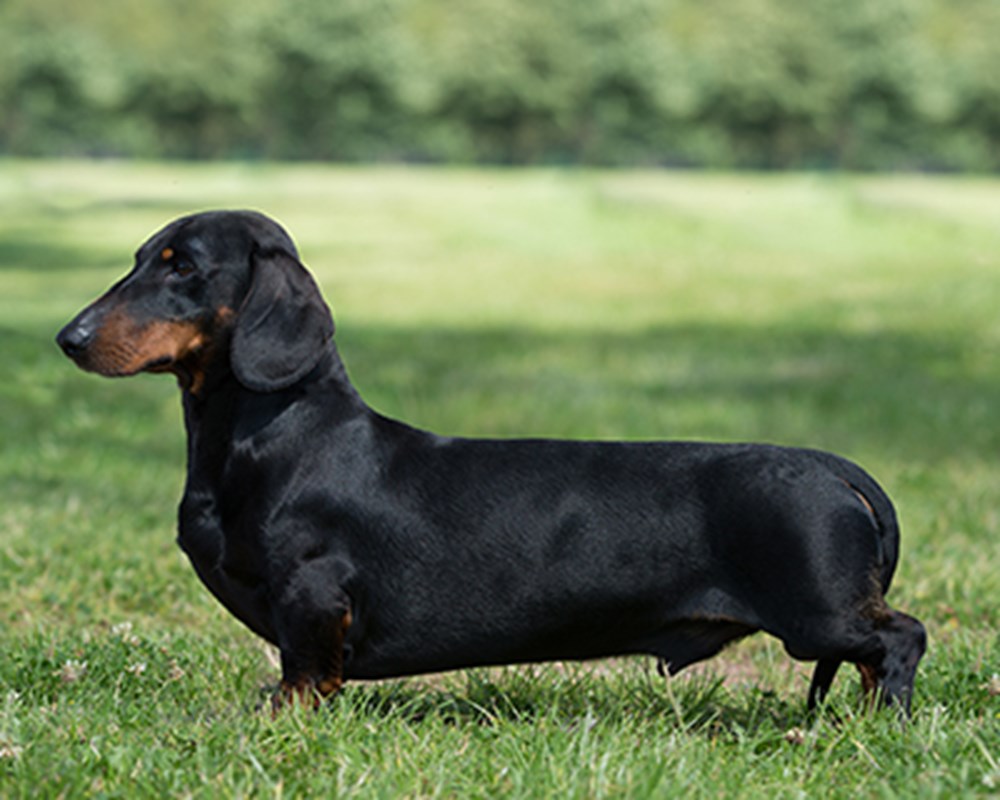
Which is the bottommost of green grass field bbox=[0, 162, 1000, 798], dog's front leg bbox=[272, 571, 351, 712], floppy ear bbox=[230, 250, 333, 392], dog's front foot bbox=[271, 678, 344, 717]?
green grass field bbox=[0, 162, 1000, 798]

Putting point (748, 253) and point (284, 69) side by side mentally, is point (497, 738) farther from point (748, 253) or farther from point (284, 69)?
point (284, 69)


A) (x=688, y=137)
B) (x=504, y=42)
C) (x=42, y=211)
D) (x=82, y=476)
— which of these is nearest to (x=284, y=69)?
(x=504, y=42)

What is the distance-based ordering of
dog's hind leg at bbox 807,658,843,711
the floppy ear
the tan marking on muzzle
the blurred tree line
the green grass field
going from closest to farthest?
the green grass field < the tan marking on muzzle < the floppy ear < dog's hind leg at bbox 807,658,843,711 < the blurred tree line

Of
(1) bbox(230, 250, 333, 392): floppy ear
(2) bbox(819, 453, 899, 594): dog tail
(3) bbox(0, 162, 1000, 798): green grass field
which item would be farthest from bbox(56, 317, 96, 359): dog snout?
(2) bbox(819, 453, 899, 594): dog tail

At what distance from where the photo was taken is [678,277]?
21.9 meters

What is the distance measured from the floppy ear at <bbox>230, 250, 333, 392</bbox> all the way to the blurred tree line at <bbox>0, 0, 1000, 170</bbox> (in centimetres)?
7276

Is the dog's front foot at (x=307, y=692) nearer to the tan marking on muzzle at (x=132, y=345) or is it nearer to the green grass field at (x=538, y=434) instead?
the green grass field at (x=538, y=434)

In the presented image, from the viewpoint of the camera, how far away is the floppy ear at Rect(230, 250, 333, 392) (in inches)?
131

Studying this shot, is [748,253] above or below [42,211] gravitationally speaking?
below

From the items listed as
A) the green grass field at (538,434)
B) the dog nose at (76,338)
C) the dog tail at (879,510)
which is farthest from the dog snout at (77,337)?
the dog tail at (879,510)

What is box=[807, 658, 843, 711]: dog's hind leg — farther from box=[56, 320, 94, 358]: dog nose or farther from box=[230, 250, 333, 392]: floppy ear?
box=[56, 320, 94, 358]: dog nose

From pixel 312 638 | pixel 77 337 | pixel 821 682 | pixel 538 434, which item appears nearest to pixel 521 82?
pixel 538 434

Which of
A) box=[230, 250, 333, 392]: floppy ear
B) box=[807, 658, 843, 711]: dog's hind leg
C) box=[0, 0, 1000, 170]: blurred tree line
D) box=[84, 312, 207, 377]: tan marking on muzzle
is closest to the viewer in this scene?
box=[84, 312, 207, 377]: tan marking on muzzle

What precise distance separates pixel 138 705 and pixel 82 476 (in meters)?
3.74
